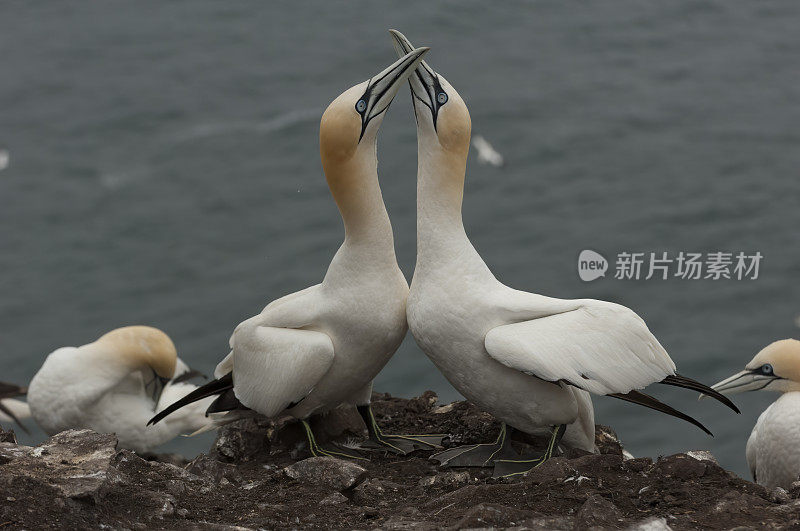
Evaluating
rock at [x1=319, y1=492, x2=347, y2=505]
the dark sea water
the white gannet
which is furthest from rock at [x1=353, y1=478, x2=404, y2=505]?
the white gannet

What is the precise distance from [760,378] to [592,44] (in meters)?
8.78

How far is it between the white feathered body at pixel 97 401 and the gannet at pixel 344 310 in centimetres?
226

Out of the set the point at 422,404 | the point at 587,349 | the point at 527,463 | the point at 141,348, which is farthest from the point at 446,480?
the point at 141,348

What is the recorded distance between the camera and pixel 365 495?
190 inches

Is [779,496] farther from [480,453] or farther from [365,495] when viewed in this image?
[365,495]

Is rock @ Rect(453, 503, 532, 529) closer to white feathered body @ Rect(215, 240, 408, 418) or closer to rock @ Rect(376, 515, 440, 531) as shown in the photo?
rock @ Rect(376, 515, 440, 531)

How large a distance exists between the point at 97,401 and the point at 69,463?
119 inches

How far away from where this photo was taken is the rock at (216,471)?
209 inches

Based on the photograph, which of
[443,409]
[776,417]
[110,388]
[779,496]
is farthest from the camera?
[110,388]

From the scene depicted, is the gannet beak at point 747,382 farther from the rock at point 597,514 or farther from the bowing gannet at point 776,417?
the rock at point 597,514

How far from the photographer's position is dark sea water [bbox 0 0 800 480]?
35.7 feet

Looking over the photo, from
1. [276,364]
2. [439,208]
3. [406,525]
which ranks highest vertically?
[439,208]

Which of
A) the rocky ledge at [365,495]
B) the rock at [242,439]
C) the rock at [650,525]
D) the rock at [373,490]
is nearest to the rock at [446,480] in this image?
the rocky ledge at [365,495]

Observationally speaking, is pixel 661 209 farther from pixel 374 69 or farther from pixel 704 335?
pixel 374 69
